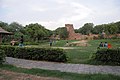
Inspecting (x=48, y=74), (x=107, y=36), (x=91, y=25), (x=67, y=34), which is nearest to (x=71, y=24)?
(x=67, y=34)

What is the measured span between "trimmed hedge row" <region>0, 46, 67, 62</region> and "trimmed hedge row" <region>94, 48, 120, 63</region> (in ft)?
7.38

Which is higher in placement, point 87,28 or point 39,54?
point 87,28

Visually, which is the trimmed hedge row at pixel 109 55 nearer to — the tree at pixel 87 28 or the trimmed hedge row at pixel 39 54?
the trimmed hedge row at pixel 39 54

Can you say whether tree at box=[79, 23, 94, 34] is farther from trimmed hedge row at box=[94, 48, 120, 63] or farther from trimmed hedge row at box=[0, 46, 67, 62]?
trimmed hedge row at box=[94, 48, 120, 63]

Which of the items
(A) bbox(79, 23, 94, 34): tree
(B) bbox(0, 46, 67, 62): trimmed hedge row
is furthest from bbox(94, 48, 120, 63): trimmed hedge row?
(A) bbox(79, 23, 94, 34): tree

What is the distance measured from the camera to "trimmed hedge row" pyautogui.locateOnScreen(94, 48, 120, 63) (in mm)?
9531

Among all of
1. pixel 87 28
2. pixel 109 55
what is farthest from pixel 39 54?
pixel 87 28

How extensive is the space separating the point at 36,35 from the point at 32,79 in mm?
43434

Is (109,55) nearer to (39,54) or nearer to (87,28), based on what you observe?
(39,54)

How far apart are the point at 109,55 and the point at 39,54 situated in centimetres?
463

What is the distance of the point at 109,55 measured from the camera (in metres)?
9.71

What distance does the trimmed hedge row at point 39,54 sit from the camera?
Answer: 10.8 metres

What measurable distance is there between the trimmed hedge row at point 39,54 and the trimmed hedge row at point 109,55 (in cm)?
225

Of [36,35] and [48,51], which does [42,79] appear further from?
→ [36,35]
